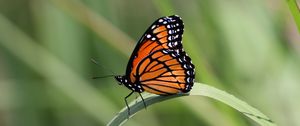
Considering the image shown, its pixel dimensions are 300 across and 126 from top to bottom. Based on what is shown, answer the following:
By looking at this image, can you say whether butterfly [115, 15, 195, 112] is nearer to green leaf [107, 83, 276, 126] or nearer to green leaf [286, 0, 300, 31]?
green leaf [107, 83, 276, 126]

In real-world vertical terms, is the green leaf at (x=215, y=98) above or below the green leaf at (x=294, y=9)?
below

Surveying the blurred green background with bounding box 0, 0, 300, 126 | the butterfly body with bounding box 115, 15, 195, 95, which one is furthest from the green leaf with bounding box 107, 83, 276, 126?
the blurred green background with bounding box 0, 0, 300, 126

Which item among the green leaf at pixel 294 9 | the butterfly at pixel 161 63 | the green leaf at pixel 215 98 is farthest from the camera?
the butterfly at pixel 161 63

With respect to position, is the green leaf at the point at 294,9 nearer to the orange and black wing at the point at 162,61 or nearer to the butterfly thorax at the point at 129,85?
the orange and black wing at the point at 162,61

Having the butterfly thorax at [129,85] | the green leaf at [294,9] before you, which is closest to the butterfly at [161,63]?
the butterfly thorax at [129,85]

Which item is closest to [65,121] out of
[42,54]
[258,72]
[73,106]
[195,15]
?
[73,106]

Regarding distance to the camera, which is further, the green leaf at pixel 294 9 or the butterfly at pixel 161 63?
the butterfly at pixel 161 63

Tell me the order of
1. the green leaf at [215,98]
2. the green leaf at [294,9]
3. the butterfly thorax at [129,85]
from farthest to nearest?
the butterfly thorax at [129,85] → the green leaf at [215,98] → the green leaf at [294,9]

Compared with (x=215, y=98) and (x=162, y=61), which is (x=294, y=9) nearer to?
(x=215, y=98)
